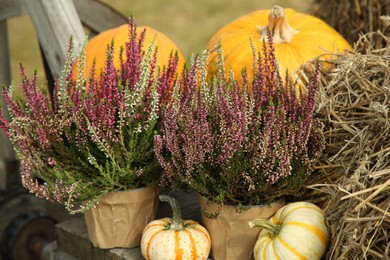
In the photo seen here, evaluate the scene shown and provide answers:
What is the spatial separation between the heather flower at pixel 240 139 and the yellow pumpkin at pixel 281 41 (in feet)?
1.54

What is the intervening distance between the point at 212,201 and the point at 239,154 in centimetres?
21

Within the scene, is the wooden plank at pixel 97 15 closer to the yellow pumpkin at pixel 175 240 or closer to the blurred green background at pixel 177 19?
the yellow pumpkin at pixel 175 240

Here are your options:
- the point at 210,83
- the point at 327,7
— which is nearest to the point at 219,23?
the point at 327,7

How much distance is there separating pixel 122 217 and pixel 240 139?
0.63 m

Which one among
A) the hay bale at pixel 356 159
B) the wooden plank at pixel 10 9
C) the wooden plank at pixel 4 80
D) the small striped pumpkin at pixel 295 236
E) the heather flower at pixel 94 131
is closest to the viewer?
the hay bale at pixel 356 159

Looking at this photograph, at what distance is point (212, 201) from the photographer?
2.44m

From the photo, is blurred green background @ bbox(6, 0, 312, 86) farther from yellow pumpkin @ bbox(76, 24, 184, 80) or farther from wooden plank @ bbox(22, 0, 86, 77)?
yellow pumpkin @ bbox(76, 24, 184, 80)

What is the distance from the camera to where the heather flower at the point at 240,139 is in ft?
7.66

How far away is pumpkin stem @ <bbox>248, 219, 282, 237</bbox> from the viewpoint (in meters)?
2.32

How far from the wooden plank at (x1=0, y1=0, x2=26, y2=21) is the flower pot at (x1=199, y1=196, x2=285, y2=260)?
6.71 ft

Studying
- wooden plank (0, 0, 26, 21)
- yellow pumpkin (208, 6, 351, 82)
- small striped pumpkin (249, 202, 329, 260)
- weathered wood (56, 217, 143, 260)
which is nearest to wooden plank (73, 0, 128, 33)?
wooden plank (0, 0, 26, 21)

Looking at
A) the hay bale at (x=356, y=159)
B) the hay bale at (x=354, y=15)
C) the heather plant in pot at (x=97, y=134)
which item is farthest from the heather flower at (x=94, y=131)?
the hay bale at (x=354, y=15)

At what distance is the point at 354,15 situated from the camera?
395 centimetres

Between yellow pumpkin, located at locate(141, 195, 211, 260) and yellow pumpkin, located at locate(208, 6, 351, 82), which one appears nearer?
→ yellow pumpkin, located at locate(141, 195, 211, 260)
